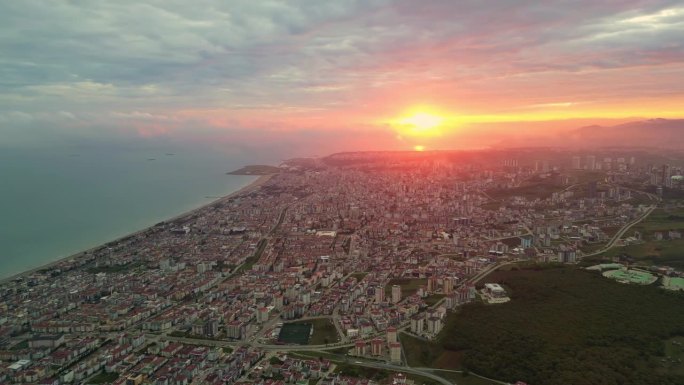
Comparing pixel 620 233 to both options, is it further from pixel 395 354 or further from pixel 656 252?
pixel 395 354

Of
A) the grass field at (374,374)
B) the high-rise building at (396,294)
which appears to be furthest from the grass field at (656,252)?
the grass field at (374,374)

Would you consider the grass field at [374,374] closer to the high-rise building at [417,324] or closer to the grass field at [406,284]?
the high-rise building at [417,324]

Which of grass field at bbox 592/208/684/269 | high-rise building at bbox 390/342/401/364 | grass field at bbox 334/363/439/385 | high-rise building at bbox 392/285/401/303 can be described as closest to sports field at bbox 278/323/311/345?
grass field at bbox 334/363/439/385

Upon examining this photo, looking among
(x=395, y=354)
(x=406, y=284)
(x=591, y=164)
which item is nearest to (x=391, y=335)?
(x=395, y=354)

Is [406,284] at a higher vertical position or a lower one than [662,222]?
lower

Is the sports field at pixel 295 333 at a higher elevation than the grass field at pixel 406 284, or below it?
below

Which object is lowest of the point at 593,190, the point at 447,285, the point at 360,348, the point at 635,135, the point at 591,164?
the point at 360,348

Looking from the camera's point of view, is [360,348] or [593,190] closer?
[360,348]
